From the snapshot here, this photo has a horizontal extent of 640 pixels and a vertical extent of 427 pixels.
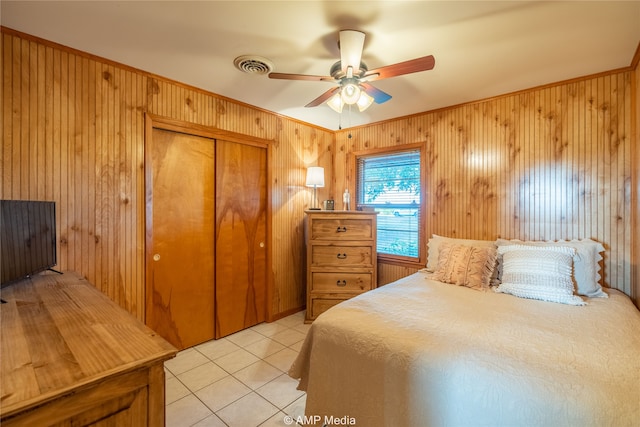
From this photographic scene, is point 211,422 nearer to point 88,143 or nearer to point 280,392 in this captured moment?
point 280,392

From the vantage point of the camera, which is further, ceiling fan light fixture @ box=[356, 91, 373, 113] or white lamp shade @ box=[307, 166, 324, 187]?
white lamp shade @ box=[307, 166, 324, 187]

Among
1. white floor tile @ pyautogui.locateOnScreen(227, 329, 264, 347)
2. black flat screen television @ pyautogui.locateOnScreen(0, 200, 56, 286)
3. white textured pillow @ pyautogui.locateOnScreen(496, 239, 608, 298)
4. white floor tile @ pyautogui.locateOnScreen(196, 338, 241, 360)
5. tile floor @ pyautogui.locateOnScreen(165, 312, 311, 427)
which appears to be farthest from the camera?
white floor tile @ pyautogui.locateOnScreen(227, 329, 264, 347)

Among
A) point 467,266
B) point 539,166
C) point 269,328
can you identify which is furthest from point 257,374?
point 539,166

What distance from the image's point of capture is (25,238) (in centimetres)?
151

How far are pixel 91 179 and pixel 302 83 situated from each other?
1796 mm

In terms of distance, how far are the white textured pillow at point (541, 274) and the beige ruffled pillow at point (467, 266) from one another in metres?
0.13

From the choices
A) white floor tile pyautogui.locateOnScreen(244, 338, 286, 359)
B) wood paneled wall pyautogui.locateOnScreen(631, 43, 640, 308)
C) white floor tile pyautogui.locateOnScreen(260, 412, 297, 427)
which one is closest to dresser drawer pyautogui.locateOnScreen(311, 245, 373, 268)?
white floor tile pyautogui.locateOnScreen(244, 338, 286, 359)

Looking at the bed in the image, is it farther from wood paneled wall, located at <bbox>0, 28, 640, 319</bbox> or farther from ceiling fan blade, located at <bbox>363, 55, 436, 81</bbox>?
ceiling fan blade, located at <bbox>363, 55, 436, 81</bbox>

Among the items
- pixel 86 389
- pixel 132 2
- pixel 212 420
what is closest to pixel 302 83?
pixel 132 2

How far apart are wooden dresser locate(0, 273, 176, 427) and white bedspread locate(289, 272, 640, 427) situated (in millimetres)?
920

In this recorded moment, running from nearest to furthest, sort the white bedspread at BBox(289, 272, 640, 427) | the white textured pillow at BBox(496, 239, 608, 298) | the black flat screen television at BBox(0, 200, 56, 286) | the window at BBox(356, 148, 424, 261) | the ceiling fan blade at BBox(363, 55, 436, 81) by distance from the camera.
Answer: the white bedspread at BBox(289, 272, 640, 427) → the black flat screen television at BBox(0, 200, 56, 286) → the ceiling fan blade at BBox(363, 55, 436, 81) → the white textured pillow at BBox(496, 239, 608, 298) → the window at BBox(356, 148, 424, 261)

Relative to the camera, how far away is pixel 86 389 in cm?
75

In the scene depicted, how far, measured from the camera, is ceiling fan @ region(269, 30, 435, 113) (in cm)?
163

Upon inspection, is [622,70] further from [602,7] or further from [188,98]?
[188,98]
